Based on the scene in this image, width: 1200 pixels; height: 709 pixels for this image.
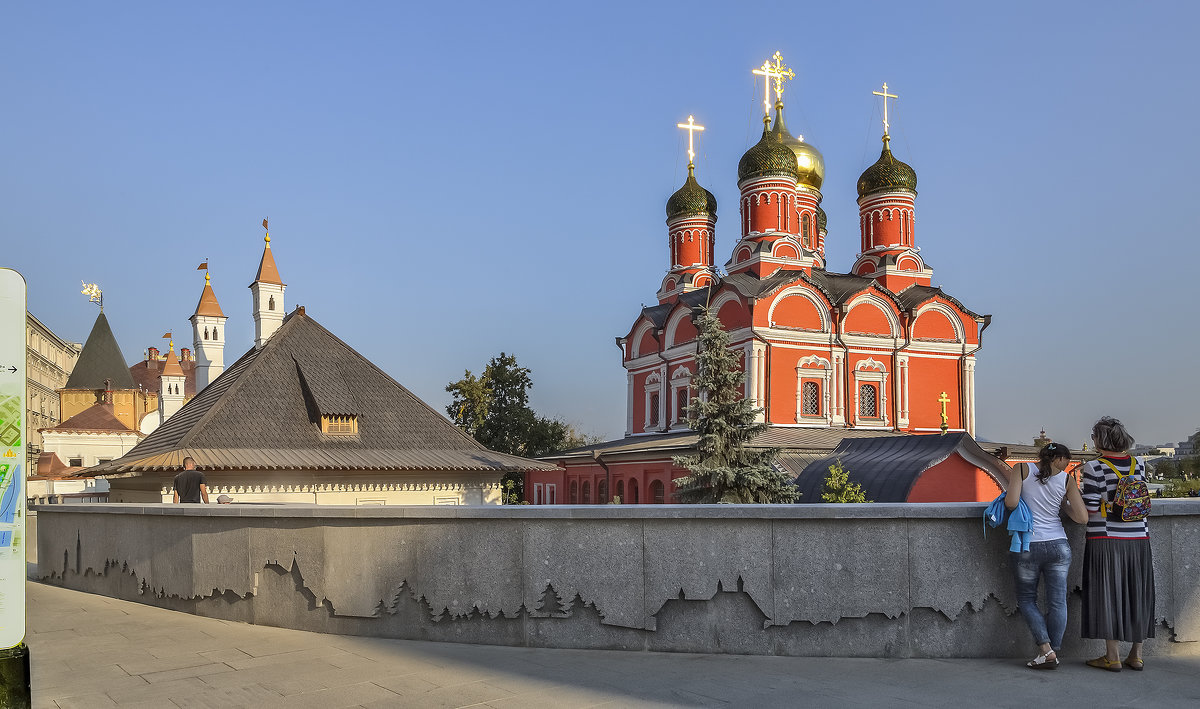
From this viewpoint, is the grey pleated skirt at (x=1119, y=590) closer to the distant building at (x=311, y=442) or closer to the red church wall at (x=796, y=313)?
the distant building at (x=311, y=442)

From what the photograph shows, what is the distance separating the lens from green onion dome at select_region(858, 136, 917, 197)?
39.0m

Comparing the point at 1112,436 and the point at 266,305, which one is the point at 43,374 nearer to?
the point at 266,305

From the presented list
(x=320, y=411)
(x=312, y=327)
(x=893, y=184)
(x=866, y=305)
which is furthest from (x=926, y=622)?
(x=893, y=184)

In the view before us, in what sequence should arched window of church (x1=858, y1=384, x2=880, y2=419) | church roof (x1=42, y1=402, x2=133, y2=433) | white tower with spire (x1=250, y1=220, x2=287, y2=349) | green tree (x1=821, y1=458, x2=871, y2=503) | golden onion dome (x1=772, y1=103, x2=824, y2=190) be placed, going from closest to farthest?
green tree (x1=821, y1=458, x2=871, y2=503) → white tower with spire (x1=250, y1=220, x2=287, y2=349) → arched window of church (x1=858, y1=384, x2=880, y2=419) → golden onion dome (x1=772, y1=103, x2=824, y2=190) → church roof (x1=42, y1=402, x2=133, y2=433)

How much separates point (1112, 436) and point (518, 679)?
3828 mm

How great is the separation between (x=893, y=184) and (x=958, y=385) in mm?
8980

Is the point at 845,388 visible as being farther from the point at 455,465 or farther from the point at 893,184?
the point at 455,465

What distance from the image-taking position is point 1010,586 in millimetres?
5934

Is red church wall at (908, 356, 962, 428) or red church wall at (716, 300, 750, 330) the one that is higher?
red church wall at (716, 300, 750, 330)

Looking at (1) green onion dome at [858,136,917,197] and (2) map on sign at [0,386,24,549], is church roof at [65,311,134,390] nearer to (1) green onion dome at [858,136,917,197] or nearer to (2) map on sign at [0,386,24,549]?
(1) green onion dome at [858,136,917,197]

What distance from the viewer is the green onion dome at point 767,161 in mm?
37156

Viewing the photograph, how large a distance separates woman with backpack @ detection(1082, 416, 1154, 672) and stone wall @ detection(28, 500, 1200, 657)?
1.14 ft

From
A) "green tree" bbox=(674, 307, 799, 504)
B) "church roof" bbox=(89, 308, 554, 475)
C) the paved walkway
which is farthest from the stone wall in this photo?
"green tree" bbox=(674, 307, 799, 504)

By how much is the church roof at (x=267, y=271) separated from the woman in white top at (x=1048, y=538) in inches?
1095
